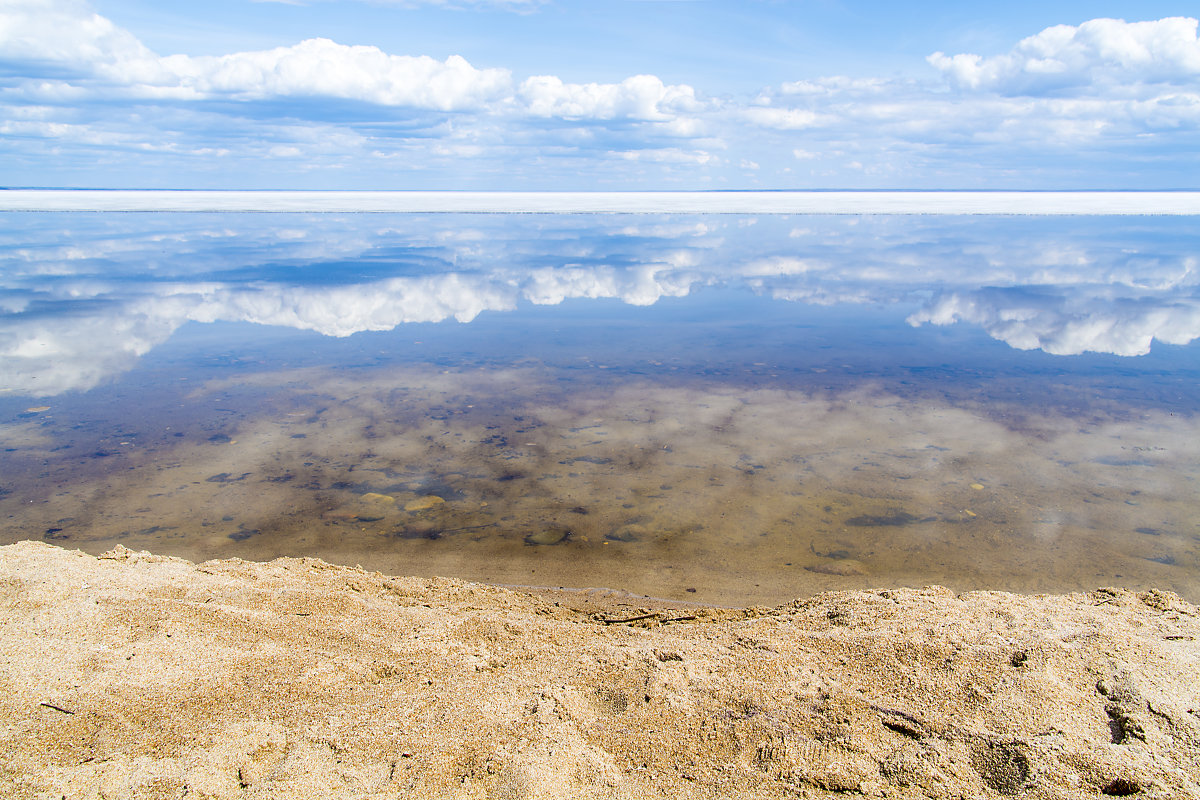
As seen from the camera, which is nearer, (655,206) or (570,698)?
(570,698)

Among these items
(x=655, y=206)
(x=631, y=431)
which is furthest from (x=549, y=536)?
(x=655, y=206)

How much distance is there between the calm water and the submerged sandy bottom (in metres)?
0.04

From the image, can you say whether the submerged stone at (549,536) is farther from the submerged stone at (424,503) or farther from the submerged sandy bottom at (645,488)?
the submerged stone at (424,503)

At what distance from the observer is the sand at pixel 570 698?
2758 mm

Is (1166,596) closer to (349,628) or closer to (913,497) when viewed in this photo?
(913,497)

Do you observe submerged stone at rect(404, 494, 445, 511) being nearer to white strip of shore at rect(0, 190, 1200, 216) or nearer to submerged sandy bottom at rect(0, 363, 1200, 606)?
submerged sandy bottom at rect(0, 363, 1200, 606)

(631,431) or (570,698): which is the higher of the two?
(570,698)

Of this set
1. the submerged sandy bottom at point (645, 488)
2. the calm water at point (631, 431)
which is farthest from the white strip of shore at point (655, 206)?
the submerged sandy bottom at point (645, 488)

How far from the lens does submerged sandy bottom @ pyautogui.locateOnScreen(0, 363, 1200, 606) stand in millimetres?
5754

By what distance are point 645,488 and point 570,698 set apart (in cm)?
388

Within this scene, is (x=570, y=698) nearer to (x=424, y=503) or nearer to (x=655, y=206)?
(x=424, y=503)

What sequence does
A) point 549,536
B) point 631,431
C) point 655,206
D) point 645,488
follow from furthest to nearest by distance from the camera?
point 655,206, point 631,431, point 645,488, point 549,536

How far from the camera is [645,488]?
7125 millimetres

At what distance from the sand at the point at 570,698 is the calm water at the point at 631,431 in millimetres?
1400
